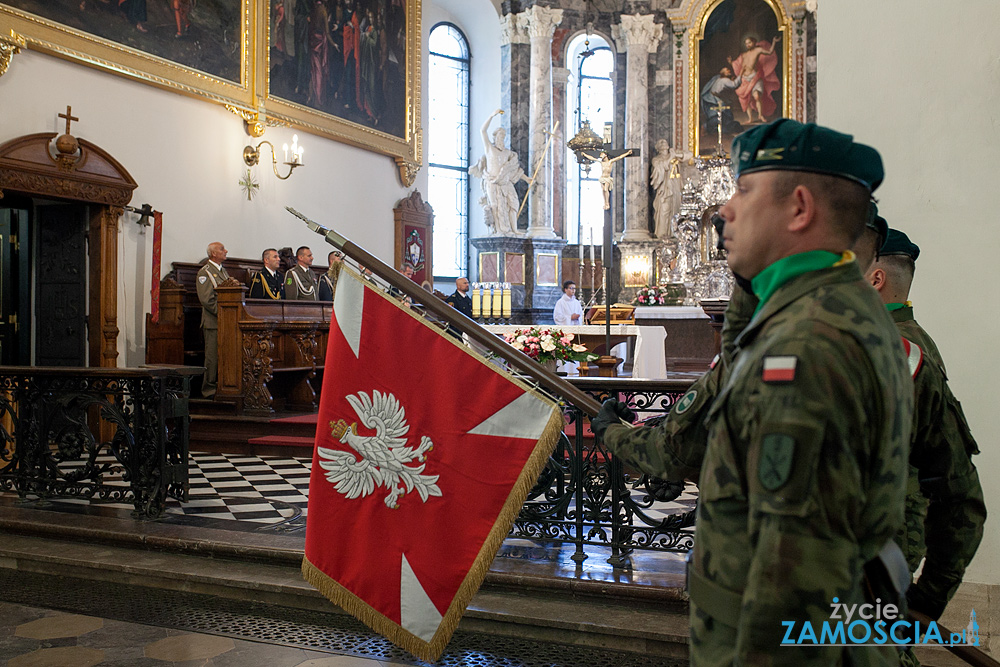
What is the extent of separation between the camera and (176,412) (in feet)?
16.1

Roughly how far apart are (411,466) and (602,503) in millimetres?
1508

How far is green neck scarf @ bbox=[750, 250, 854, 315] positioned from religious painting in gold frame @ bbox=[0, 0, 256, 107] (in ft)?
27.3

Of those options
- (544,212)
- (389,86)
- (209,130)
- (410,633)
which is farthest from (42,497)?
(544,212)

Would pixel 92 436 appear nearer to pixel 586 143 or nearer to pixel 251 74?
pixel 251 74

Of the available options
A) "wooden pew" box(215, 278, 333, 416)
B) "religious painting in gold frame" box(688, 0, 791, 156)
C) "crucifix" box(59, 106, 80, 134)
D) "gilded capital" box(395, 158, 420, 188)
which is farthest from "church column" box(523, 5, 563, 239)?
"crucifix" box(59, 106, 80, 134)

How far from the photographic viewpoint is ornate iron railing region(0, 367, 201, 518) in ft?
15.5

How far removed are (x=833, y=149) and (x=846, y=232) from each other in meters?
0.13

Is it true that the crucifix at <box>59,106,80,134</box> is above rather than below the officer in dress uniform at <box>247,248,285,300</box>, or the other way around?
above

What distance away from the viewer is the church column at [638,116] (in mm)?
15938

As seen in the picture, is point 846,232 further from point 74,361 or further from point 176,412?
point 74,361

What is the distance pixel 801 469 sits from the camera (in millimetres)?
1115

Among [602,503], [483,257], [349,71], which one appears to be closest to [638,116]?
[483,257]

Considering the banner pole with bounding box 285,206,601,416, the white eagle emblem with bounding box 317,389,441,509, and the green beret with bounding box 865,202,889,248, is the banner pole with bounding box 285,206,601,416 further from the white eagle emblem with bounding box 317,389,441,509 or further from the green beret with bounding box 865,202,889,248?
the green beret with bounding box 865,202,889,248

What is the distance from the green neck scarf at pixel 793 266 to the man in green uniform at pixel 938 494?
73cm
